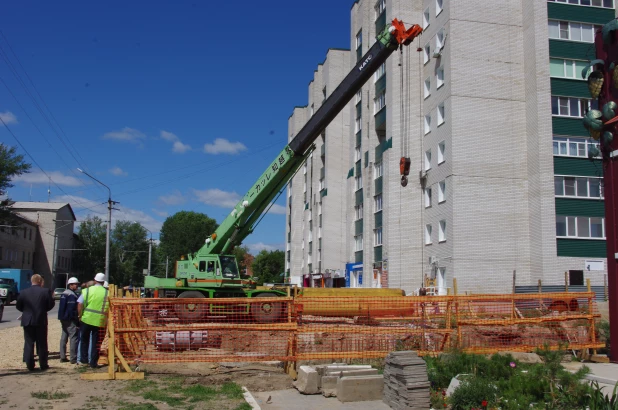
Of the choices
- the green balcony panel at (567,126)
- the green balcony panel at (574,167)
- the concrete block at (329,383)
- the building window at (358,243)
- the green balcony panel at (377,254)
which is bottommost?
the concrete block at (329,383)

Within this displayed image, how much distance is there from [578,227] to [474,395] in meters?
26.9

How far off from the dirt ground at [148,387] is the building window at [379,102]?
103 feet

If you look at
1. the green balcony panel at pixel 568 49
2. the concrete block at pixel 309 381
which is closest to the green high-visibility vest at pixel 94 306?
the concrete block at pixel 309 381

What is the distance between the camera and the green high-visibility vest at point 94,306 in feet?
36.1

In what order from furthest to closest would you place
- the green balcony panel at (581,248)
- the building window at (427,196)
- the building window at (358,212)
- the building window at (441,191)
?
1. the building window at (358,212)
2. the building window at (427,196)
3. the building window at (441,191)
4. the green balcony panel at (581,248)

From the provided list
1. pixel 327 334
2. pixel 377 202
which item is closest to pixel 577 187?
pixel 377 202

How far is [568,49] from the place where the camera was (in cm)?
3275

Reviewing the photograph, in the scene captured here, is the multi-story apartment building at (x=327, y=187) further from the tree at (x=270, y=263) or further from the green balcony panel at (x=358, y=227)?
the tree at (x=270, y=263)

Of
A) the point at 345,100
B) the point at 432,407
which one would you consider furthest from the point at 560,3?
the point at 432,407

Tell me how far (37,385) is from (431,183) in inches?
1132

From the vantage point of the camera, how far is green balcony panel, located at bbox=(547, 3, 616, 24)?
108 ft

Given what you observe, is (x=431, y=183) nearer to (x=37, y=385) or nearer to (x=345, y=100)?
(x=345, y=100)

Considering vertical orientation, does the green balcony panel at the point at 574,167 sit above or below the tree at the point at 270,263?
above

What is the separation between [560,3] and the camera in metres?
32.9
